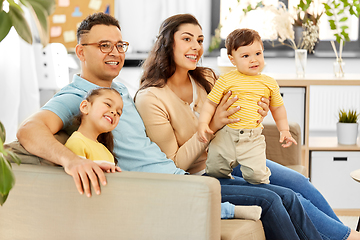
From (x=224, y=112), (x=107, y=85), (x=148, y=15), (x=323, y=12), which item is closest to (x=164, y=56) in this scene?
(x=107, y=85)

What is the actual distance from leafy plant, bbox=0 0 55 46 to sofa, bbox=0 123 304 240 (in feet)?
1.76

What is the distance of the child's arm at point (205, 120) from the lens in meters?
1.44

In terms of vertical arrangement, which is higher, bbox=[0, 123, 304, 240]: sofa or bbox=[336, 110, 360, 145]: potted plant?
bbox=[0, 123, 304, 240]: sofa

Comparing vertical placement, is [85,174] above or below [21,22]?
below

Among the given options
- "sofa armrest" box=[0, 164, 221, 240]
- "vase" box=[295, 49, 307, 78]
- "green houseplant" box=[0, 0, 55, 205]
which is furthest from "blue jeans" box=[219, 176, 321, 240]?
"vase" box=[295, 49, 307, 78]

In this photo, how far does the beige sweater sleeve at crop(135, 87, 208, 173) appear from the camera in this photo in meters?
1.54

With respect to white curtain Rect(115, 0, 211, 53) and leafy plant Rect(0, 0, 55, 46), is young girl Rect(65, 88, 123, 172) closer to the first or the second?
leafy plant Rect(0, 0, 55, 46)

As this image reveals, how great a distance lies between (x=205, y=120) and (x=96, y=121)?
43cm

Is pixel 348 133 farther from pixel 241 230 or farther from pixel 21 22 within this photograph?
pixel 21 22

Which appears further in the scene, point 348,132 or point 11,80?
point 11,80

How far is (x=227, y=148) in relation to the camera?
1465 millimetres

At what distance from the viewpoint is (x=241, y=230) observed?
1.23 metres

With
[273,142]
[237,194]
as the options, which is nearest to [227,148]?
[237,194]

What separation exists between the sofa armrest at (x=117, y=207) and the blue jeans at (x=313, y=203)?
50cm
